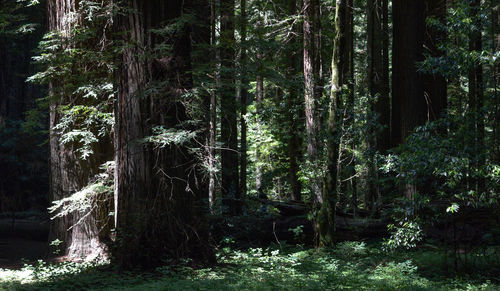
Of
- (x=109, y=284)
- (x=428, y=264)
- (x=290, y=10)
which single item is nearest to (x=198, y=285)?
(x=109, y=284)

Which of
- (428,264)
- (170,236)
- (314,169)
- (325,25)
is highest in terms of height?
(325,25)

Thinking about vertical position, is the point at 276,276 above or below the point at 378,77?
below

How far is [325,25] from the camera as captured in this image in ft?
51.8

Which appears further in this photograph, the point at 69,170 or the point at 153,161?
the point at 69,170

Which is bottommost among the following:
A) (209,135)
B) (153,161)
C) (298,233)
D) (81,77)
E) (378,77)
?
(298,233)

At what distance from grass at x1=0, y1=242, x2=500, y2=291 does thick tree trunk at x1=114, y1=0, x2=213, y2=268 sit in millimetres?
480

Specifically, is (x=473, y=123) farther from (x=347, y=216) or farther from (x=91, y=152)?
(x=91, y=152)

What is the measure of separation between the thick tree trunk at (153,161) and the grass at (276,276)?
0.48 metres

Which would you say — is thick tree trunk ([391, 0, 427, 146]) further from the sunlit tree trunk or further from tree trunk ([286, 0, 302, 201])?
the sunlit tree trunk

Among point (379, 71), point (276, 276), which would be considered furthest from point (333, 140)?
point (379, 71)

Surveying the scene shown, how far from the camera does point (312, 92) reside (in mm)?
12453

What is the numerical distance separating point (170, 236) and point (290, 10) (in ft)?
38.8

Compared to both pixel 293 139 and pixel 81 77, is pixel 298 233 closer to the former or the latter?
pixel 293 139

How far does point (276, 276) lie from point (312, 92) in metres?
6.44
